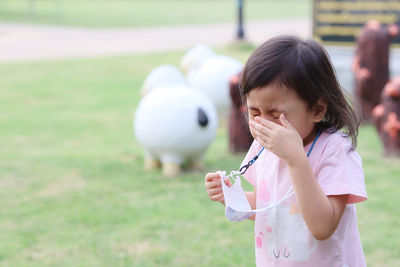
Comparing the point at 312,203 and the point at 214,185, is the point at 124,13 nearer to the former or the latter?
the point at 214,185

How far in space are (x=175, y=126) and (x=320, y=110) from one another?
9.83 feet

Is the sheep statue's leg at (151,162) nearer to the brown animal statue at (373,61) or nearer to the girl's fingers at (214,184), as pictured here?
the brown animal statue at (373,61)

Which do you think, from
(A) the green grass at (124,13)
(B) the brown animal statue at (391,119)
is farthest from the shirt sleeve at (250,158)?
(A) the green grass at (124,13)

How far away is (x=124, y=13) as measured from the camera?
2419 centimetres

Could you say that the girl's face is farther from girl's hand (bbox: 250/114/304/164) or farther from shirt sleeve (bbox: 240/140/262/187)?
shirt sleeve (bbox: 240/140/262/187)

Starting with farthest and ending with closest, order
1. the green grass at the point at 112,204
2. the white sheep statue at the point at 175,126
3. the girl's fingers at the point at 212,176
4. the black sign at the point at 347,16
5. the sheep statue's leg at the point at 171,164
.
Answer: the black sign at the point at 347,16 < the sheep statue's leg at the point at 171,164 < the white sheep statue at the point at 175,126 < the green grass at the point at 112,204 < the girl's fingers at the point at 212,176

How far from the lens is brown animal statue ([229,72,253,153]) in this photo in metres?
5.18

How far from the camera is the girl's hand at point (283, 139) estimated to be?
4.82 feet

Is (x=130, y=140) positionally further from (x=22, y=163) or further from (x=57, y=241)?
(x=57, y=241)

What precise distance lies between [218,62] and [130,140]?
4.57ft

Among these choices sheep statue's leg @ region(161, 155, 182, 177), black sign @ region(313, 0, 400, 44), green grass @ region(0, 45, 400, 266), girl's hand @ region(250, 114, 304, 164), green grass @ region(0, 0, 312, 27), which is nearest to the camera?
girl's hand @ region(250, 114, 304, 164)

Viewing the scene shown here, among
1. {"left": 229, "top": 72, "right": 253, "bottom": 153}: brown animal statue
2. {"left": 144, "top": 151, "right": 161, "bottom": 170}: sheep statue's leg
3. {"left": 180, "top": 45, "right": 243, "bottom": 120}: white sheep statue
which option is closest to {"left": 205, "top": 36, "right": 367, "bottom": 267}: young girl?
{"left": 144, "top": 151, "right": 161, "bottom": 170}: sheep statue's leg

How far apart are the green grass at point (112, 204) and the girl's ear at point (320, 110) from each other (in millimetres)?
1719

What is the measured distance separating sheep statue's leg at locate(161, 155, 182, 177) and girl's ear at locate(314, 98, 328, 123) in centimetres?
313
